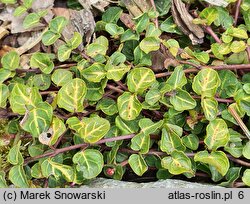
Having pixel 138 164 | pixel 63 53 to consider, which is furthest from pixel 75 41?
pixel 138 164

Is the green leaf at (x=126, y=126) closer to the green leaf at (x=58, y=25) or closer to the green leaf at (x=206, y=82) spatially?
the green leaf at (x=206, y=82)

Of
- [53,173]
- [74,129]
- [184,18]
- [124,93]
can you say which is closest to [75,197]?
[53,173]

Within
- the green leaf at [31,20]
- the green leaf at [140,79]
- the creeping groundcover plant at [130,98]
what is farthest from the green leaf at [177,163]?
the green leaf at [31,20]

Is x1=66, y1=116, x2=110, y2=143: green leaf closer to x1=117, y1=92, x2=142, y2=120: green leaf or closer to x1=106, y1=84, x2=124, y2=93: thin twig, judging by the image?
x1=117, y1=92, x2=142, y2=120: green leaf

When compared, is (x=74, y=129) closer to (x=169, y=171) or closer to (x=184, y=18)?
(x=169, y=171)

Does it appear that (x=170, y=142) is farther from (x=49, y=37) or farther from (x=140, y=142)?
(x=49, y=37)
